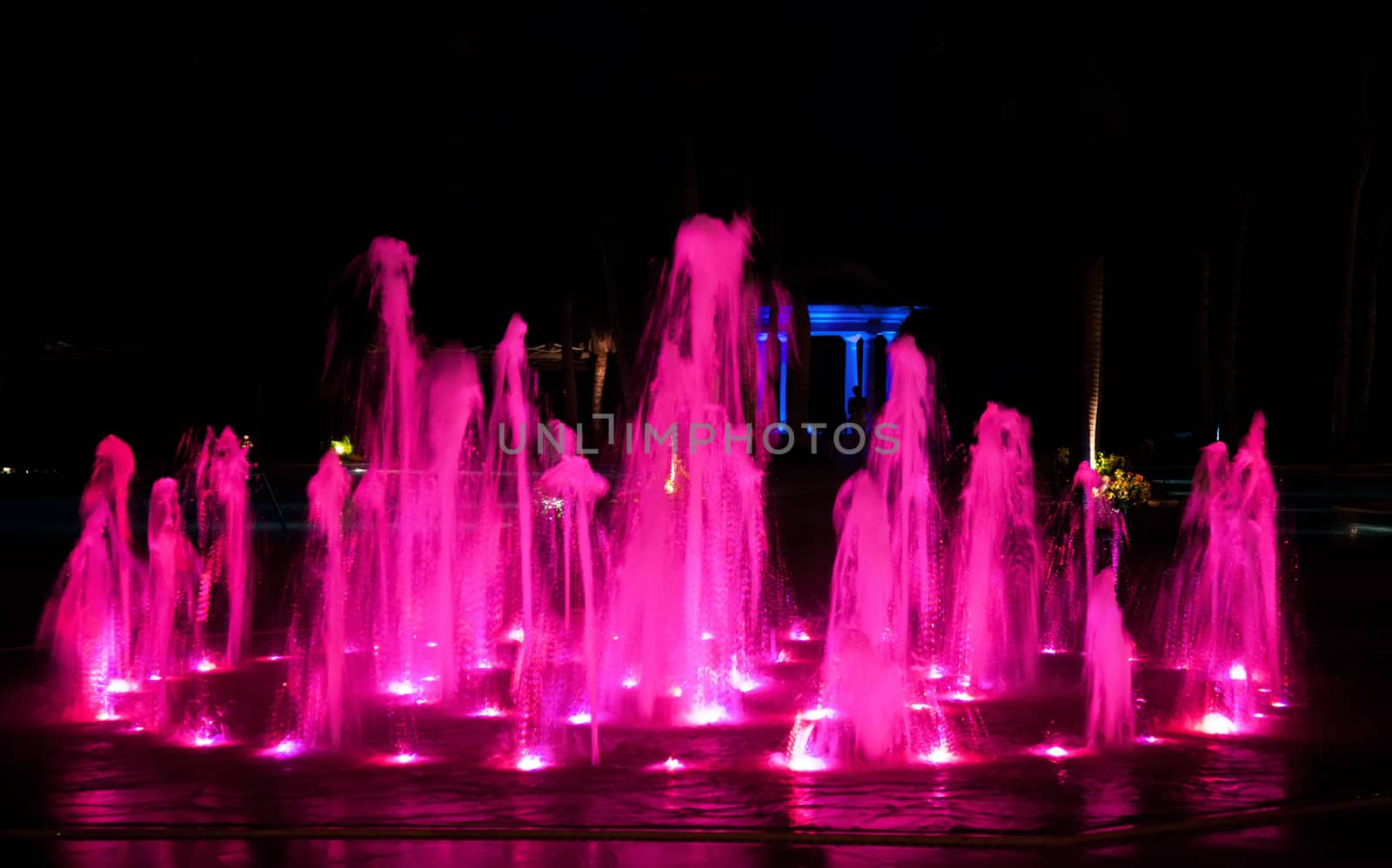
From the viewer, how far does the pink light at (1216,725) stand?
29.1 feet

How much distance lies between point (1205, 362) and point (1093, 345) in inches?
853

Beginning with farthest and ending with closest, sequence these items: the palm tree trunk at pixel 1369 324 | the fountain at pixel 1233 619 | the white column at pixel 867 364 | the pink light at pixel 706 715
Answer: the white column at pixel 867 364 < the palm tree trunk at pixel 1369 324 < the fountain at pixel 1233 619 < the pink light at pixel 706 715

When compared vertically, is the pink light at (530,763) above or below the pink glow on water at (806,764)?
below

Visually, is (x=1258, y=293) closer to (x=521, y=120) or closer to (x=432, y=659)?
(x=521, y=120)

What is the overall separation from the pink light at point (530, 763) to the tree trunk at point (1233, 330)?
38692 mm

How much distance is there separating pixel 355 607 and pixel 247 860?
822cm

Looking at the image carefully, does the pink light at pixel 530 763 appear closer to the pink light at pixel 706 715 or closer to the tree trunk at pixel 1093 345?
the pink light at pixel 706 715

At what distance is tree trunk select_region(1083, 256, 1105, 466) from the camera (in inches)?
959

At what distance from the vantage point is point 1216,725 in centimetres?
901

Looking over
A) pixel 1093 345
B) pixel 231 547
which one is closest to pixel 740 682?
pixel 231 547

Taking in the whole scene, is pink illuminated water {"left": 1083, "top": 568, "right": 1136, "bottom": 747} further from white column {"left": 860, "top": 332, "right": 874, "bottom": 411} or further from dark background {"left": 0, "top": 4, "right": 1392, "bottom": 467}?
white column {"left": 860, "top": 332, "right": 874, "bottom": 411}

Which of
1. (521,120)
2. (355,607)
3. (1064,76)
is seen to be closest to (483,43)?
(521,120)

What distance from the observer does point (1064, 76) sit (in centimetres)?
2467

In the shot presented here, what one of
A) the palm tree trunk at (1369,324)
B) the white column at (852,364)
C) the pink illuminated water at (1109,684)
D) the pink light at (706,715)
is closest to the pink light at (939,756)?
the pink illuminated water at (1109,684)
